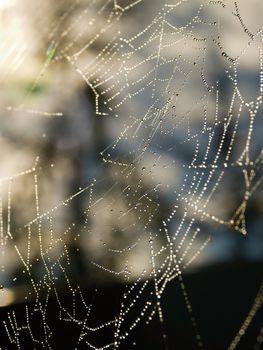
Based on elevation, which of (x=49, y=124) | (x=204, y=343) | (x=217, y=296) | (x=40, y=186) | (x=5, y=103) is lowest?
(x=217, y=296)

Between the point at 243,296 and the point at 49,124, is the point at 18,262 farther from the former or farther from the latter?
the point at 243,296

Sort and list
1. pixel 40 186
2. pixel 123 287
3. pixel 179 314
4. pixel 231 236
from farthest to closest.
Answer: pixel 231 236, pixel 40 186, pixel 179 314, pixel 123 287

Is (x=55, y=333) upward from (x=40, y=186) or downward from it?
downward

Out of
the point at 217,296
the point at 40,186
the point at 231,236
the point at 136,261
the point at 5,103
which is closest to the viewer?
the point at 5,103

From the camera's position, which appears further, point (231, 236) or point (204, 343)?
point (231, 236)

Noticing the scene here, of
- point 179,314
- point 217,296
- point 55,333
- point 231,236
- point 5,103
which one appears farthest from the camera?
point 231,236

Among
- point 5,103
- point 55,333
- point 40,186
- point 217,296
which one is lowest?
point 217,296

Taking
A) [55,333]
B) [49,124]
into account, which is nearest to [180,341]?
[55,333]

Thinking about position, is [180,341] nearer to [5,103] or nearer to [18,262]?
[18,262]

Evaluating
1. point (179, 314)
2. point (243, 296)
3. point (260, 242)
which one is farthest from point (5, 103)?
point (260, 242)
